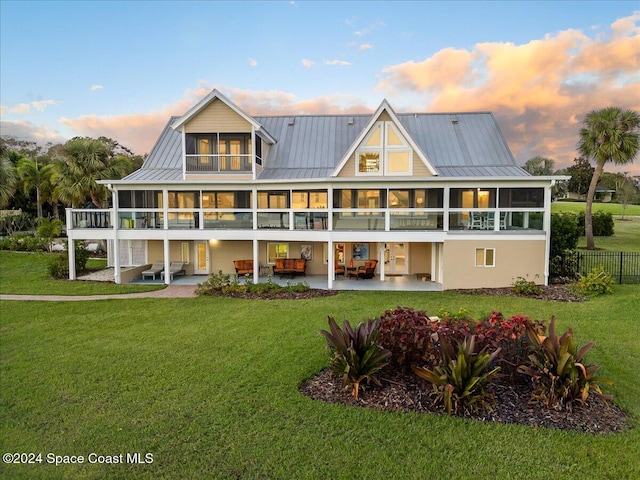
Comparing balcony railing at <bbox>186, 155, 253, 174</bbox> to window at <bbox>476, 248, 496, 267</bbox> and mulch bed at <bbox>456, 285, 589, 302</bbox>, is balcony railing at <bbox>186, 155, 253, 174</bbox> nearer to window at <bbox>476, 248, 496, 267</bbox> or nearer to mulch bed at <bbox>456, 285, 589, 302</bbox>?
Result: window at <bbox>476, 248, 496, 267</bbox>

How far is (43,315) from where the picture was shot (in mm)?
12836

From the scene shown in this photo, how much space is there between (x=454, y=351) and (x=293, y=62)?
1731cm

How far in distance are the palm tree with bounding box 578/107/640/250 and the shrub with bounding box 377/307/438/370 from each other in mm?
24894

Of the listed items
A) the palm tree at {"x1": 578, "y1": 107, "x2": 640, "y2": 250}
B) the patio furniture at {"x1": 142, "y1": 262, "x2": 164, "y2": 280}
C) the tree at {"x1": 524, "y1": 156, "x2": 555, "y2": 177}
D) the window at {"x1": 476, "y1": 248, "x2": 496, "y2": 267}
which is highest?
the tree at {"x1": 524, "y1": 156, "x2": 555, "y2": 177}

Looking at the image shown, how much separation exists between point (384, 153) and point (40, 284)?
1695cm

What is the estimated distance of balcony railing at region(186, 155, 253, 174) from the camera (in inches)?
772

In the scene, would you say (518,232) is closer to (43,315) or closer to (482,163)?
(482,163)

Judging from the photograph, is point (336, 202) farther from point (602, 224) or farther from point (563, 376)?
point (602, 224)

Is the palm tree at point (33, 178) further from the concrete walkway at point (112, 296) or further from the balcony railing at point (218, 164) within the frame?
the concrete walkway at point (112, 296)

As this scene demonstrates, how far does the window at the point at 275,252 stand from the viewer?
21016mm

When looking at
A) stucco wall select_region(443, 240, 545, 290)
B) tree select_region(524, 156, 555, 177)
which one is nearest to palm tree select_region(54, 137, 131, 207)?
stucco wall select_region(443, 240, 545, 290)

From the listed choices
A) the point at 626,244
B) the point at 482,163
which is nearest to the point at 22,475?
the point at 482,163

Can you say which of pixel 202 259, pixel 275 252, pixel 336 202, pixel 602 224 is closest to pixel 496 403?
pixel 336 202

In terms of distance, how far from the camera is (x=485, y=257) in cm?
1714
